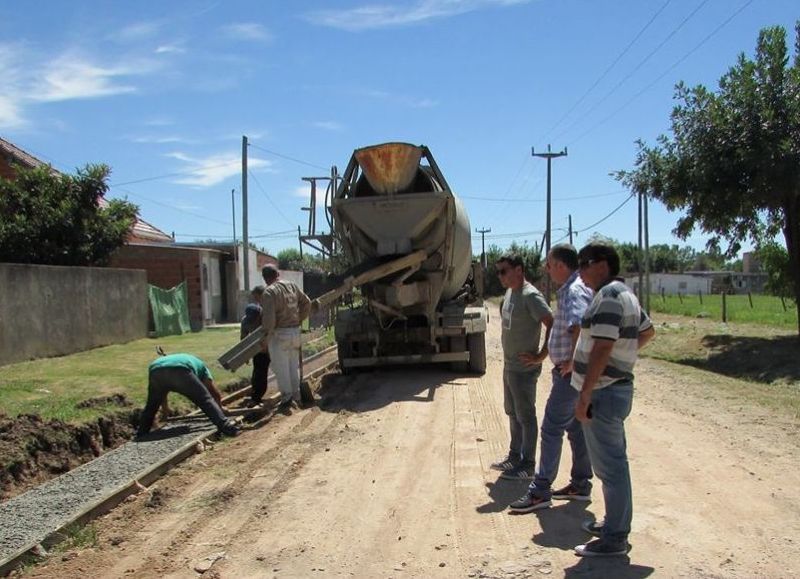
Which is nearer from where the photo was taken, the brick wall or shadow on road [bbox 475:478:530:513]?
shadow on road [bbox 475:478:530:513]

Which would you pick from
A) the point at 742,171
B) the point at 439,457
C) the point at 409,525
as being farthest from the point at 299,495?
the point at 742,171

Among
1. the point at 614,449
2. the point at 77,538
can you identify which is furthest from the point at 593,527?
the point at 77,538

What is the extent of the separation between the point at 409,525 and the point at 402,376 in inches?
299

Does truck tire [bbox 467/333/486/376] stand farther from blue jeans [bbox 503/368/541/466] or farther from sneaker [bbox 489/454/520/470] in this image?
blue jeans [bbox 503/368/541/466]

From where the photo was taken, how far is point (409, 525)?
15.8ft

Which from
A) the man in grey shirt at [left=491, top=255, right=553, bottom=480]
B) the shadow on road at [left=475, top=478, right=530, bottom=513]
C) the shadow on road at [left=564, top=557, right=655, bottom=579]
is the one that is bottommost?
the shadow on road at [left=564, top=557, right=655, bottom=579]

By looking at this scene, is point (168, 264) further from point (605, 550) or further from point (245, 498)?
point (605, 550)

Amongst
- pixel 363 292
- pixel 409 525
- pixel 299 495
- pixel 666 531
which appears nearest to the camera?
pixel 666 531

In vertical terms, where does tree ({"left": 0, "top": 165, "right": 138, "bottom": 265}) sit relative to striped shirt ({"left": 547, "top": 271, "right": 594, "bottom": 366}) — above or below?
above

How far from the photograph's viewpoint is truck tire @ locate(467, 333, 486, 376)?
40.1ft

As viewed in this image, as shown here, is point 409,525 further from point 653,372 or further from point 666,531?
point 653,372

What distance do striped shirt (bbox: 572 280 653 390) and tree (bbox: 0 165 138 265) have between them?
15.9 meters

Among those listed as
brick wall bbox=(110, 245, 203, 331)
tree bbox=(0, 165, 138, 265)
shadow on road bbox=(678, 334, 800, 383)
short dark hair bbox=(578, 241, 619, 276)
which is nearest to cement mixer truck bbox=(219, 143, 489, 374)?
shadow on road bbox=(678, 334, 800, 383)

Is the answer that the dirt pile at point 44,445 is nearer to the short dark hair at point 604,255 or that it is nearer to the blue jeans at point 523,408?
the blue jeans at point 523,408
